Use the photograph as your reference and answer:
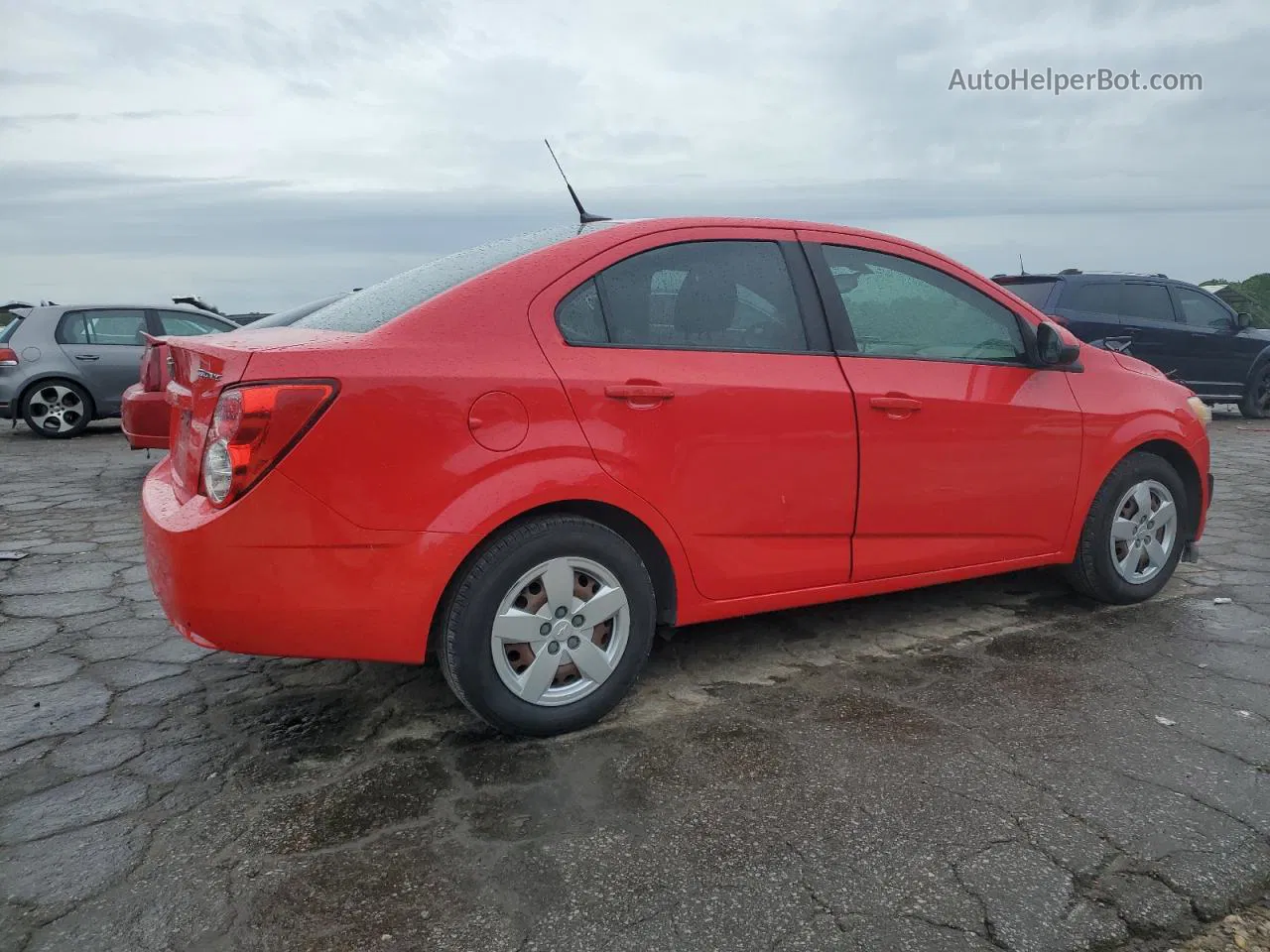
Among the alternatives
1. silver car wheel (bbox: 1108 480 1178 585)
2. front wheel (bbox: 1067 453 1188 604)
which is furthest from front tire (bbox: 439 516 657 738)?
silver car wheel (bbox: 1108 480 1178 585)

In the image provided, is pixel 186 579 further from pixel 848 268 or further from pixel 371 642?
pixel 848 268

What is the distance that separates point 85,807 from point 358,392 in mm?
1297

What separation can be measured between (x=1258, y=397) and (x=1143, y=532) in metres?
10.2

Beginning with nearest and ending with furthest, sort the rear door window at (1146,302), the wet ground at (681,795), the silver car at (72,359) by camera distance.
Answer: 1. the wet ground at (681,795)
2. the silver car at (72,359)
3. the rear door window at (1146,302)

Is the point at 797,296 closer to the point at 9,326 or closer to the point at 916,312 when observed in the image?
the point at 916,312

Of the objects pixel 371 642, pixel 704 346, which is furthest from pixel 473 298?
pixel 371 642

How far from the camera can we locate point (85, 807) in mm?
2561

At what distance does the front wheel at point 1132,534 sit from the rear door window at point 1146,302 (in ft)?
24.6

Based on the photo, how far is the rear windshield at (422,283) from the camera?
2994 mm

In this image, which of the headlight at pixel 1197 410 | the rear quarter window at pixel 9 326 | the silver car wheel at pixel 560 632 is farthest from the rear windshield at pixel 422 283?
the rear quarter window at pixel 9 326

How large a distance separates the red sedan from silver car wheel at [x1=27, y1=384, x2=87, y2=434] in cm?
842

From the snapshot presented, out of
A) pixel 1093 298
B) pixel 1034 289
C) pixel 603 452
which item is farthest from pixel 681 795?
pixel 1093 298

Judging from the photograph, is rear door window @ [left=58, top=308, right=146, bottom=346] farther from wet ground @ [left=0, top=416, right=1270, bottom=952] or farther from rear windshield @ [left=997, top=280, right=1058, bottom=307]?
rear windshield @ [left=997, top=280, right=1058, bottom=307]

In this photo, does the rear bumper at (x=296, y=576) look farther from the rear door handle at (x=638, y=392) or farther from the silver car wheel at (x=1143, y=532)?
the silver car wheel at (x=1143, y=532)
